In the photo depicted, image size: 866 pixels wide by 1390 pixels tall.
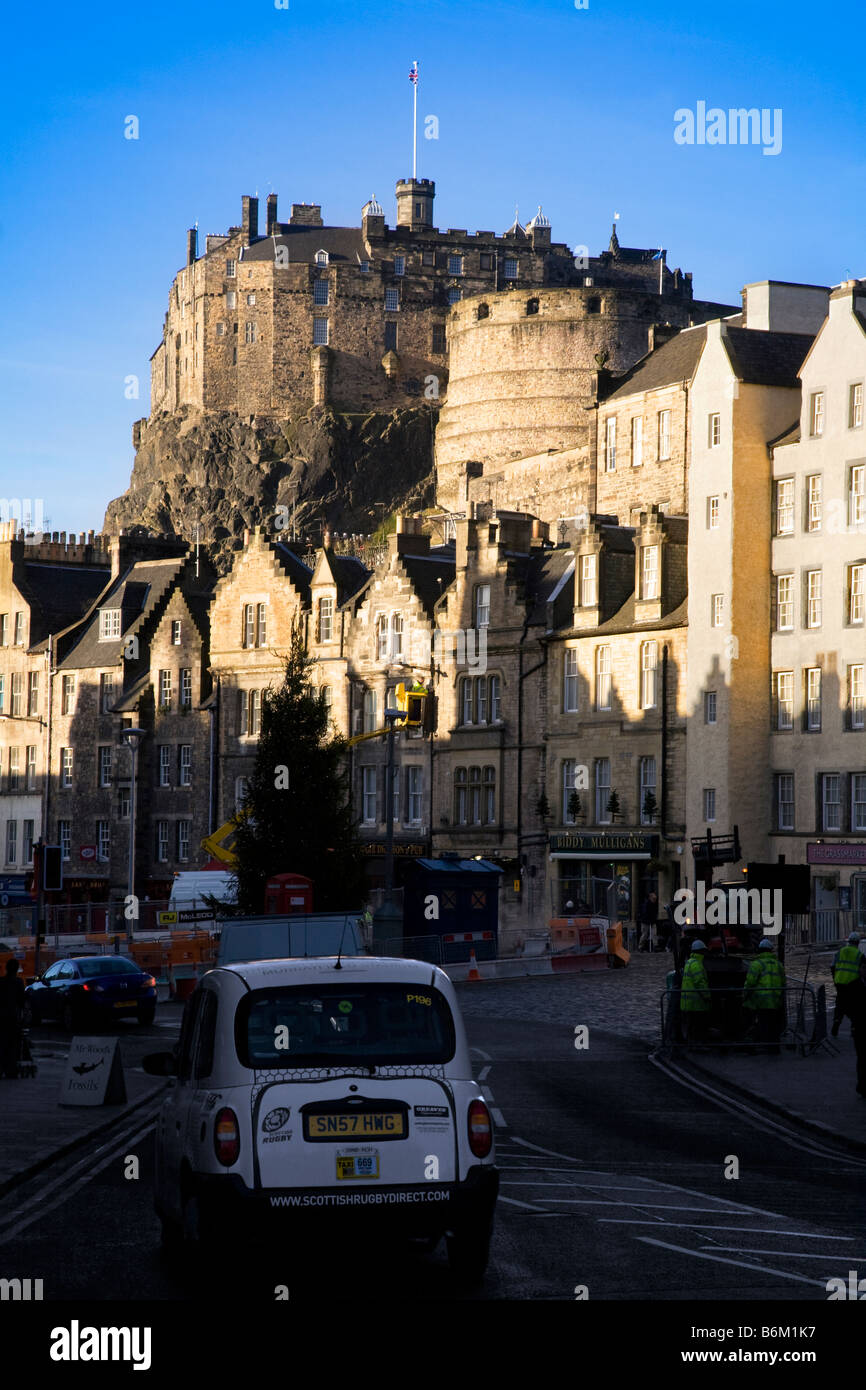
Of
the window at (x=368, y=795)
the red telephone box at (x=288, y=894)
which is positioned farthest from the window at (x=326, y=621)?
the red telephone box at (x=288, y=894)

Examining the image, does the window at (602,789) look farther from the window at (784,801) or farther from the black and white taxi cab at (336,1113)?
the black and white taxi cab at (336,1113)

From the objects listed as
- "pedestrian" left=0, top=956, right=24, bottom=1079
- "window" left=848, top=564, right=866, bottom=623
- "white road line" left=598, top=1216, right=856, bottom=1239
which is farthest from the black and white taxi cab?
"window" left=848, top=564, right=866, bottom=623

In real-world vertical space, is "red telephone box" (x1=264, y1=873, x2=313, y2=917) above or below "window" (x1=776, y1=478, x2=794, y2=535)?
below

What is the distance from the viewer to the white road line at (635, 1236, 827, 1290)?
11.4 m

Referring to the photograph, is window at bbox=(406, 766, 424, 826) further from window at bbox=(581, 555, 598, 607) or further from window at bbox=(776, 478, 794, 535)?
window at bbox=(776, 478, 794, 535)

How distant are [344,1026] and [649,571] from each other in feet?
163

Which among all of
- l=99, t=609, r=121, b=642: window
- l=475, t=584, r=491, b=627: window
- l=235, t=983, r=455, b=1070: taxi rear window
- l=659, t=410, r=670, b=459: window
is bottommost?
l=235, t=983, r=455, b=1070: taxi rear window

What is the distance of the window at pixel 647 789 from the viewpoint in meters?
58.6

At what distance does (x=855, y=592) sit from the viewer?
53.9 metres

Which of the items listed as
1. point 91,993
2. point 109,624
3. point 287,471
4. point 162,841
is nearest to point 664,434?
point 162,841

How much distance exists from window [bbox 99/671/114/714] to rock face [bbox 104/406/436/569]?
46.1 metres

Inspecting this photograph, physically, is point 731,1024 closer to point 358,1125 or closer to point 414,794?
point 358,1125

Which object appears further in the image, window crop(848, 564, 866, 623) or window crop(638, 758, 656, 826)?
window crop(638, 758, 656, 826)
